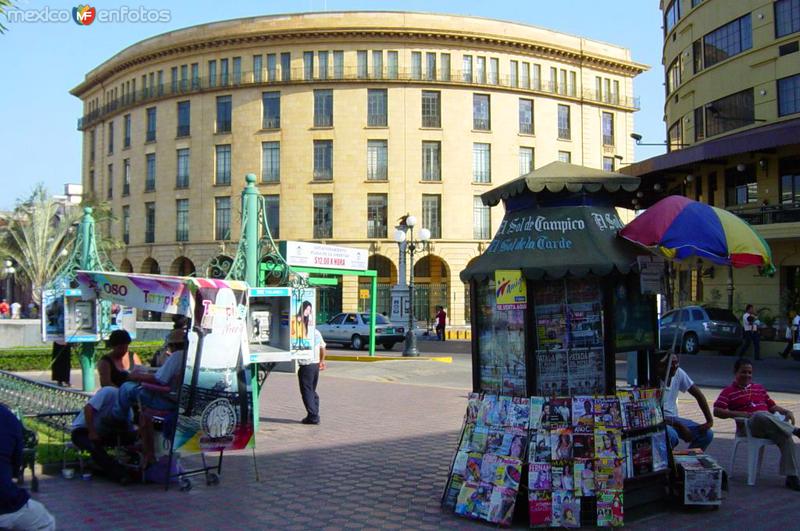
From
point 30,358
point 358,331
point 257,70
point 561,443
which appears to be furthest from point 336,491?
point 257,70

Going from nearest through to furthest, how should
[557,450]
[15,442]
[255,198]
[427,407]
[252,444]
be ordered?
[15,442] → [557,450] → [252,444] → [255,198] → [427,407]

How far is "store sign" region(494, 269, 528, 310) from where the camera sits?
7.04 metres

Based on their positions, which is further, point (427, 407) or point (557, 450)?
point (427, 407)

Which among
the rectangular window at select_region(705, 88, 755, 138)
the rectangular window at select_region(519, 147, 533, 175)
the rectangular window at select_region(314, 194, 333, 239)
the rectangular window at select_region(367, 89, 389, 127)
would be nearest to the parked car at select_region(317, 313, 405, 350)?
the rectangular window at select_region(705, 88, 755, 138)

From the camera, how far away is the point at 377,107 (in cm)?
5300

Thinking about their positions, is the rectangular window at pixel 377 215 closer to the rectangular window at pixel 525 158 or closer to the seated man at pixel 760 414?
the rectangular window at pixel 525 158

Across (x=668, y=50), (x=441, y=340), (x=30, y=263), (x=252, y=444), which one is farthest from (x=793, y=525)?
(x=30, y=263)

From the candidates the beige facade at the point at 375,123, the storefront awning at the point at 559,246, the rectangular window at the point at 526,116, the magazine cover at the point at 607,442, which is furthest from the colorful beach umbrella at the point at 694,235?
the rectangular window at the point at 526,116

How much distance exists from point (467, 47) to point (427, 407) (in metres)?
43.0

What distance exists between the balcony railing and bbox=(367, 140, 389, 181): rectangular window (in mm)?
4221

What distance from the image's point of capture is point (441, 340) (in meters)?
38.0

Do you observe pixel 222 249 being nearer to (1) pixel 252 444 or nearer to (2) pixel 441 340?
(2) pixel 441 340

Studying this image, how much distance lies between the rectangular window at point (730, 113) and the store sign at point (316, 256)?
735 inches

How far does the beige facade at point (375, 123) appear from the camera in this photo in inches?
2067
